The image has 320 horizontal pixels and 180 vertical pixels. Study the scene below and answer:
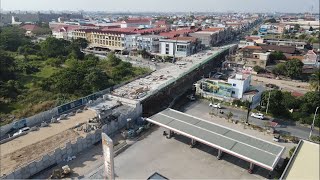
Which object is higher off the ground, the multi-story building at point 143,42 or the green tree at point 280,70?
the multi-story building at point 143,42

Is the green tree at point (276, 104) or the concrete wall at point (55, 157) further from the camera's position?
the green tree at point (276, 104)

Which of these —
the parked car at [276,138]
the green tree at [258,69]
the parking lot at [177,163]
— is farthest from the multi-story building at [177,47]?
the parking lot at [177,163]

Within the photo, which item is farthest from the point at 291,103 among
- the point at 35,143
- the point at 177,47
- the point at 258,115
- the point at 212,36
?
the point at 212,36

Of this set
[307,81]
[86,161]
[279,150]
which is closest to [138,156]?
[86,161]

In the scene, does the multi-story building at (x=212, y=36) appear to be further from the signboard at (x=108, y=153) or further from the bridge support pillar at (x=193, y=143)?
the signboard at (x=108, y=153)

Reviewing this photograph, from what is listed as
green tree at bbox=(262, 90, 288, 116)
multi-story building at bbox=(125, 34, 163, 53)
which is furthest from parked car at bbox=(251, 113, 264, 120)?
multi-story building at bbox=(125, 34, 163, 53)

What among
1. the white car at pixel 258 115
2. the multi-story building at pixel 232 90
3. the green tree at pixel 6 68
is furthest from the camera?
the green tree at pixel 6 68
